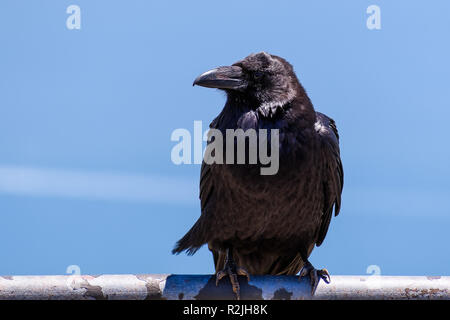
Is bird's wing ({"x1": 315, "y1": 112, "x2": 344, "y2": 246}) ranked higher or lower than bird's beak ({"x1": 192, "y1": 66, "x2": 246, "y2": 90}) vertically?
lower

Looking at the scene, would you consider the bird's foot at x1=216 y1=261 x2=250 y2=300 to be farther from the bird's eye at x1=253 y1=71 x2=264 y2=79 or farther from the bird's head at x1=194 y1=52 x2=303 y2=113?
the bird's eye at x1=253 y1=71 x2=264 y2=79

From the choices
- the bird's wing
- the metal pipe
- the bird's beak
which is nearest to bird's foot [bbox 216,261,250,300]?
the metal pipe

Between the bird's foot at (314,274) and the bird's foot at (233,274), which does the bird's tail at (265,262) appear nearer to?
the bird's foot at (314,274)

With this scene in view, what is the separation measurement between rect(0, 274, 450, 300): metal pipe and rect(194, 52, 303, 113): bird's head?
163cm

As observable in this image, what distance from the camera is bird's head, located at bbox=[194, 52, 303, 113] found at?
5312mm

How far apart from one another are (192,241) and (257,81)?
143 centimetres

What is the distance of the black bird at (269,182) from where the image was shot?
16.6 feet

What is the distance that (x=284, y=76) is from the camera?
5398mm

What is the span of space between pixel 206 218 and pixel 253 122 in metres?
0.89

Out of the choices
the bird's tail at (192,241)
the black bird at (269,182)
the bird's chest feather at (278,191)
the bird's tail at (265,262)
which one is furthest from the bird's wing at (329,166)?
the bird's tail at (192,241)

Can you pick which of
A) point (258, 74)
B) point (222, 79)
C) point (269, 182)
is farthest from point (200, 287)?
point (258, 74)

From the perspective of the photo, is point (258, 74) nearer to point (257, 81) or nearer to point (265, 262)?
point (257, 81)
